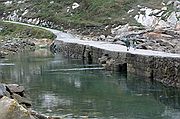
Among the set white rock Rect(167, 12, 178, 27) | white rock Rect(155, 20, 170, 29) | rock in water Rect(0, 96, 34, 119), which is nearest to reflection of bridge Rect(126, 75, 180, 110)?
rock in water Rect(0, 96, 34, 119)

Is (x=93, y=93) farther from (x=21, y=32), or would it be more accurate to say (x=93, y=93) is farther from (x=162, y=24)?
(x=21, y=32)

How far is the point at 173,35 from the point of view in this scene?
63.6 m

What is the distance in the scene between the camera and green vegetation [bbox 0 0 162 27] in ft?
313

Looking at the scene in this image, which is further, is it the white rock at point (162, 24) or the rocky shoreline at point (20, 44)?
the rocky shoreline at point (20, 44)

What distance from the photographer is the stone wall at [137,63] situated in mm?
37594

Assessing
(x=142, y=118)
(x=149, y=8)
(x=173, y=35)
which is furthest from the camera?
(x=149, y=8)

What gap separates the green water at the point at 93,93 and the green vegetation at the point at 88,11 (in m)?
43.9

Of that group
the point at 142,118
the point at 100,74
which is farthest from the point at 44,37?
the point at 142,118

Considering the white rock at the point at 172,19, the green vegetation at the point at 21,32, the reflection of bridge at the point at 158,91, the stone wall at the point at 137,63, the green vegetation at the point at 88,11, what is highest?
the green vegetation at the point at 88,11

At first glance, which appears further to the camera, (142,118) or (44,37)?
(44,37)

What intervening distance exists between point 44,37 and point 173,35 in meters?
37.9

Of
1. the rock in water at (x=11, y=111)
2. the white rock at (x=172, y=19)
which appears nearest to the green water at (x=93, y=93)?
the rock in water at (x=11, y=111)

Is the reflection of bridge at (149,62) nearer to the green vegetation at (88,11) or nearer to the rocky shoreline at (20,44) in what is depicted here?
the rocky shoreline at (20,44)

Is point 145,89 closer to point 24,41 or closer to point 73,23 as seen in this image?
point 24,41
